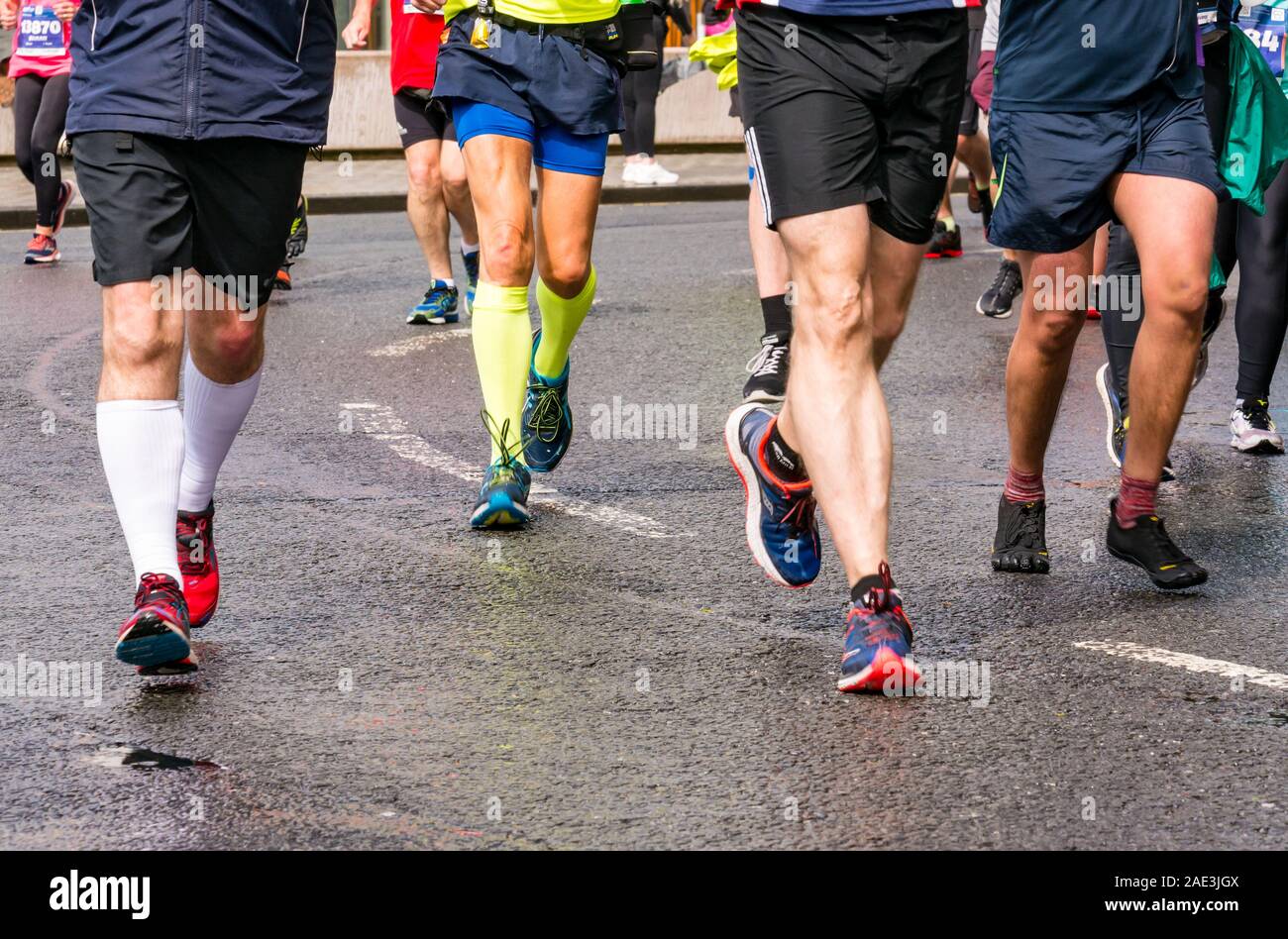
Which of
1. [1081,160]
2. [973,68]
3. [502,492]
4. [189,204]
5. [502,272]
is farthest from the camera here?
[973,68]

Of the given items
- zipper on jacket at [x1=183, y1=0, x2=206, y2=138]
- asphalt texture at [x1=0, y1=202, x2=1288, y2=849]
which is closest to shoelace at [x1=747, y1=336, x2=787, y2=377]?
asphalt texture at [x1=0, y1=202, x2=1288, y2=849]

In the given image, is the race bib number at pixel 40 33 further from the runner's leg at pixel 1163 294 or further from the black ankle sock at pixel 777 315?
the runner's leg at pixel 1163 294

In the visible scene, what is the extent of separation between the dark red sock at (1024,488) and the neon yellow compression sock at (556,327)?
1.48 m

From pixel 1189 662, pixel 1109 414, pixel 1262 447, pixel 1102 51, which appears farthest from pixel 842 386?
pixel 1262 447

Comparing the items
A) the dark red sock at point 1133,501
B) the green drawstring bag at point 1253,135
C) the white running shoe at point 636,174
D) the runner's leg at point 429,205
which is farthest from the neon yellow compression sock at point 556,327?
the white running shoe at point 636,174

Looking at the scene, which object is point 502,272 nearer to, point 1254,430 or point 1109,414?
point 1109,414

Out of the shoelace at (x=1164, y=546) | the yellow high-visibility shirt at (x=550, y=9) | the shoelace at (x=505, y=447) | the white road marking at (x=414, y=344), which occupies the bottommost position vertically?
the white road marking at (x=414, y=344)

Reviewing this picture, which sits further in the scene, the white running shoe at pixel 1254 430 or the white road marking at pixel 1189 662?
the white running shoe at pixel 1254 430

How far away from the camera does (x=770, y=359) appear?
6.27 m

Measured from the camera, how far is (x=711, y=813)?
131 inches

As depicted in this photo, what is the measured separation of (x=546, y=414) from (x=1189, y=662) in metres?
2.36

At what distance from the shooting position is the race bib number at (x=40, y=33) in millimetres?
11438

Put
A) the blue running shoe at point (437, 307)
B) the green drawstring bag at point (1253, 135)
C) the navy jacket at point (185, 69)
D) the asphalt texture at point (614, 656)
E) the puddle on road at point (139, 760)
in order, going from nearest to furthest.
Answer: the asphalt texture at point (614, 656) < the puddle on road at point (139, 760) < the navy jacket at point (185, 69) < the green drawstring bag at point (1253, 135) < the blue running shoe at point (437, 307)
